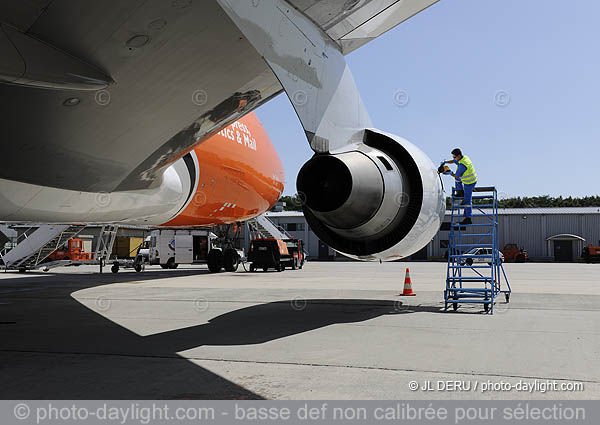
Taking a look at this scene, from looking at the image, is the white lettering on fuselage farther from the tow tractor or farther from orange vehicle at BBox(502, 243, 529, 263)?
orange vehicle at BBox(502, 243, 529, 263)

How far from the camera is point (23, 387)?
13.7 ft

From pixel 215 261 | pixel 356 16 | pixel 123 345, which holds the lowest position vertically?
pixel 123 345

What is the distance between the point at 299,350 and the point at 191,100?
311cm

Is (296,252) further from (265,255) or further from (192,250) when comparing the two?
(192,250)

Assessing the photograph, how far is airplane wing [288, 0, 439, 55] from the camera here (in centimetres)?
512

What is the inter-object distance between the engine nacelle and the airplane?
0.06 feet

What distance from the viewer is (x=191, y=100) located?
6.06 m

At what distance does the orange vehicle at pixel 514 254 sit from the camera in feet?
137

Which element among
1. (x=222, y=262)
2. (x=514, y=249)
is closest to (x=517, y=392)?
(x=222, y=262)

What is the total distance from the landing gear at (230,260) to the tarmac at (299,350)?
11891 millimetres

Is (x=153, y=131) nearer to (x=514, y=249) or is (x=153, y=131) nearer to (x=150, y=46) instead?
(x=150, y=46)

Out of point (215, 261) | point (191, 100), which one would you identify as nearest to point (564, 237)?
point (215, 261)

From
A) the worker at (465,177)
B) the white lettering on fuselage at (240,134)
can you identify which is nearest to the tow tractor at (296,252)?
the white lettering on fuselage at (240,134)
